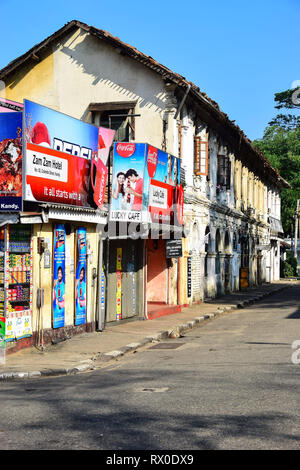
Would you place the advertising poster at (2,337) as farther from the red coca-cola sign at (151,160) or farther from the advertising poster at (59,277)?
the red coca-cola sign at (151,160)

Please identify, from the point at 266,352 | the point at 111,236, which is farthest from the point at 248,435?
the point at 111,236

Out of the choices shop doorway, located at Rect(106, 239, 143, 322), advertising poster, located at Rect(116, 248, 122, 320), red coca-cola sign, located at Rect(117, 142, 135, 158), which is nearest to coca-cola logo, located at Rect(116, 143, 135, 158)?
red coca-cola sign, located at Rect(117, 142, 135, 158)

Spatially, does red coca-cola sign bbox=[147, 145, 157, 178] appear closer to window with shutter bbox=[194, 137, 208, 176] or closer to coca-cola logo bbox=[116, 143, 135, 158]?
coca-cola logo bbox=[116, 143, 135, 158]

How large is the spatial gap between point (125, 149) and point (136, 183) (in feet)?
3.09

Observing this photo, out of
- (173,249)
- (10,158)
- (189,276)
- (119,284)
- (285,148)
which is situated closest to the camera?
(10,158)

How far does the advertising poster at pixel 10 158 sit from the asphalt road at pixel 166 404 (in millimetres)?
3766

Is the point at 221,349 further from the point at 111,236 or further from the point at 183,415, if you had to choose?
the point at 183,415

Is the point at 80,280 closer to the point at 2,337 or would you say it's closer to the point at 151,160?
the point at 2,337

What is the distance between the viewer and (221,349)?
13211 millimetres

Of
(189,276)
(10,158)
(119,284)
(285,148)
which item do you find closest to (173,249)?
(189,276)

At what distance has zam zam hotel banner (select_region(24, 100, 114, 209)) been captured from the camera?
509 inches

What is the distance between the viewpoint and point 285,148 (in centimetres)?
5825
